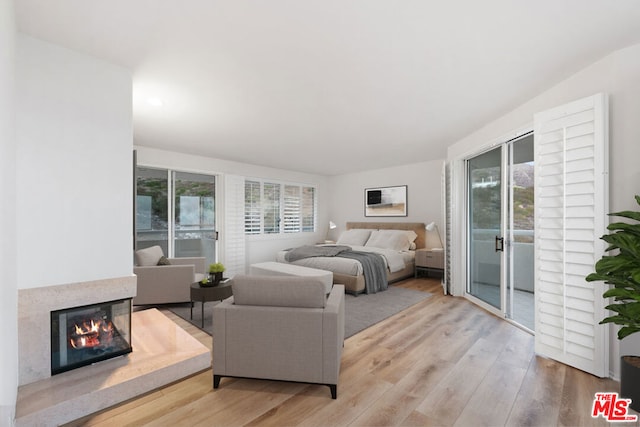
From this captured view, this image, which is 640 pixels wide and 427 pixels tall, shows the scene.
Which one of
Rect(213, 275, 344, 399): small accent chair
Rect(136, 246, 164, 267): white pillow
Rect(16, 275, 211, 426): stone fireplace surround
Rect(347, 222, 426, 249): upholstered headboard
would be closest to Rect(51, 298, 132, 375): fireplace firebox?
Rect(16, 275, 211, 426): stone fireplace surround

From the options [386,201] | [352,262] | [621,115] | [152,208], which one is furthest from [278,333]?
[386,201]

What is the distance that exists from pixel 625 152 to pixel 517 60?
3.42ft

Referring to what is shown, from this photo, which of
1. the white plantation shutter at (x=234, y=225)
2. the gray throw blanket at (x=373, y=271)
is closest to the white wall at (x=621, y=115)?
the gray throw blanket at (x=373, y=271)

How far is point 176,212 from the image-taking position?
17.0 ft

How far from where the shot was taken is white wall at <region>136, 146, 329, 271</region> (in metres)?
4.93

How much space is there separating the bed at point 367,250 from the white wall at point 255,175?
2.39 feet

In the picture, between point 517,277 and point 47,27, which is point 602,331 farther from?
point 47,27

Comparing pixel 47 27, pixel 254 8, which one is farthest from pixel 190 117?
pixel 254 8

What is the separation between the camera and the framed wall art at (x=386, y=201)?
252 inches

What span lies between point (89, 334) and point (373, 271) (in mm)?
3626

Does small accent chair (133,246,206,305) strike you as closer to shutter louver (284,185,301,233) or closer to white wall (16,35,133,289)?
white wall (16,35,133,289)

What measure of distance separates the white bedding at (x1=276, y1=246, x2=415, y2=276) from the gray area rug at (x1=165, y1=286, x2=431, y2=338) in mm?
420

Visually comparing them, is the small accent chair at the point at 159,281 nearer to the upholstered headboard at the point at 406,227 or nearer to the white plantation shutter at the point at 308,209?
the white plantation shutter at the point at 308,209

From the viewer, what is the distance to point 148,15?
1645 mm
